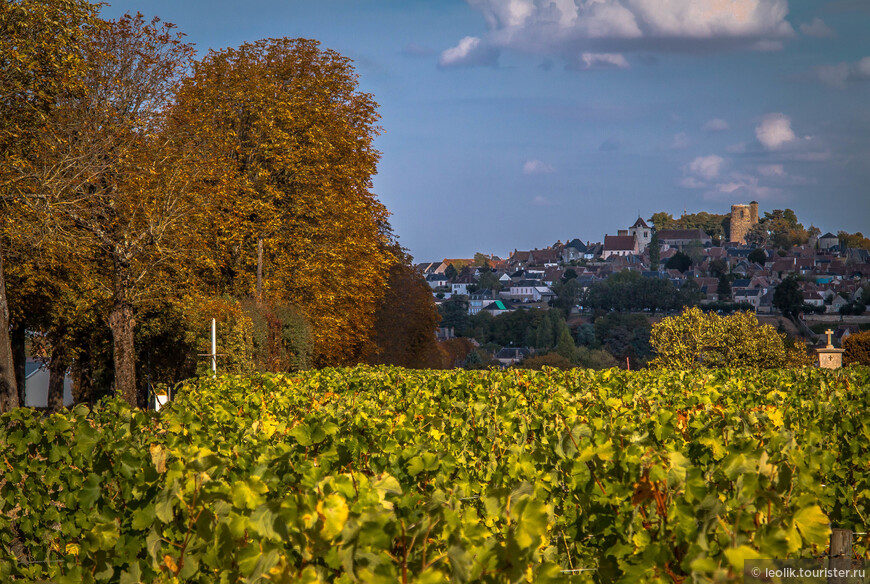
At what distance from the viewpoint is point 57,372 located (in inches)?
1265

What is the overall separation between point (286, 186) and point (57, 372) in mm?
10735

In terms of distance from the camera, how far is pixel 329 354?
30.4 metres

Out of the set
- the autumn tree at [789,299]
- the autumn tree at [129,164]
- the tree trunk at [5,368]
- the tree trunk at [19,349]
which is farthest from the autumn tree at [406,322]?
the autumn tree at [789,299]

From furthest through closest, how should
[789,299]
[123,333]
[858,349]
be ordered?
[789,299] < [858,349] < [123,333]

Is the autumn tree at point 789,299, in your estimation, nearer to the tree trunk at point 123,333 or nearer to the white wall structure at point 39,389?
the white wall structure at point 39,389

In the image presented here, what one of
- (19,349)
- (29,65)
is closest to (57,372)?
(19,349)

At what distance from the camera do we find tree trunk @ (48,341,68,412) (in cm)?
3112

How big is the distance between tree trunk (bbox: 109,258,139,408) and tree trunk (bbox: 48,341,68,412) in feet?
29.7

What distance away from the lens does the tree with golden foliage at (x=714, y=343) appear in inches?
1831

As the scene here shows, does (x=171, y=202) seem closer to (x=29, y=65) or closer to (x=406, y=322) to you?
(x=29, y=65)

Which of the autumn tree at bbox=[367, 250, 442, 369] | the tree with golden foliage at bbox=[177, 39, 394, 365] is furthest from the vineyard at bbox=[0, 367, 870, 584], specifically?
the autumn tree at bbox=[367, 250, 442, 369]

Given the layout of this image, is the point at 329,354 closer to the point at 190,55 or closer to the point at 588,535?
the point at 190,55

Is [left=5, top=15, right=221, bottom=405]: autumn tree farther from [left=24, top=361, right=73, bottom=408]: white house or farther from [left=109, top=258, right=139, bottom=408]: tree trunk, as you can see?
[left=24, top=361, right=73, bottom=408]: white house

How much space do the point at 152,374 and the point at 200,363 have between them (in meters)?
9.54
